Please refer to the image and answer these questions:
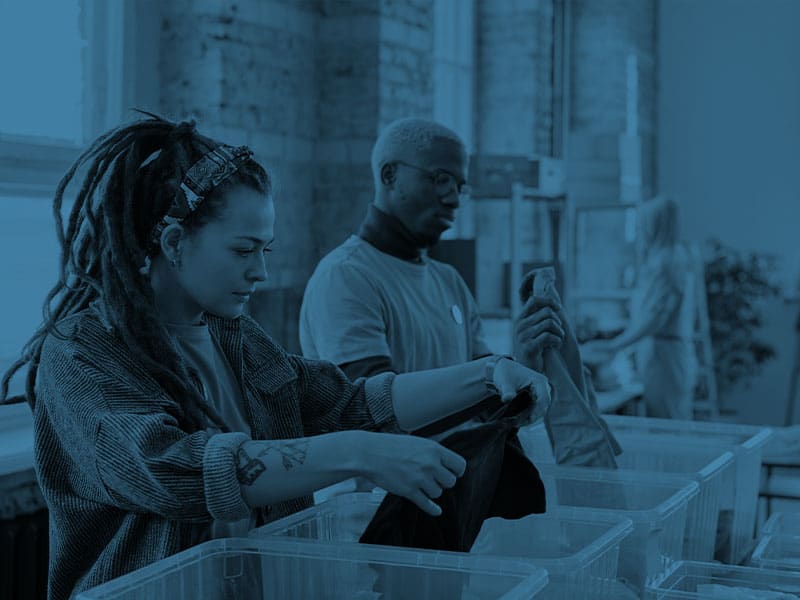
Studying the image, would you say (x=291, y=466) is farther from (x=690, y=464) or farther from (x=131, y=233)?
(x=690, y=464)

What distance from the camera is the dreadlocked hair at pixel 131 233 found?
1.49 metres

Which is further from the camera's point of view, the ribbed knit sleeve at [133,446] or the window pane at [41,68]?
the window pane at [41,68]

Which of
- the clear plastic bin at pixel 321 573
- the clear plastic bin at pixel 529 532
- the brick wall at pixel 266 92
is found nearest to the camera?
the clear plastic bin at pixel 321 573

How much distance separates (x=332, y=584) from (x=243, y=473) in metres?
0.19

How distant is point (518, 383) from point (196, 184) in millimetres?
604

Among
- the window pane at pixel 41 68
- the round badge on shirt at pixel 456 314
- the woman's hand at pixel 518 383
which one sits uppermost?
the window pane at pixel 41 68

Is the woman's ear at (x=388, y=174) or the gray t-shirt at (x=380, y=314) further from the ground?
the woman's ear at (x=388, y=174)

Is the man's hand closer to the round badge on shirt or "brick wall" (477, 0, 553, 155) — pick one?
the round badge on shirt

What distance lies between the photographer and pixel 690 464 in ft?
7.04

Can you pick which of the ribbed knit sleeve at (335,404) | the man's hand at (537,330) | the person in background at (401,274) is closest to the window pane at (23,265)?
the person in background at (401,274)

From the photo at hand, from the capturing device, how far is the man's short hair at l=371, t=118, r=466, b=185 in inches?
103

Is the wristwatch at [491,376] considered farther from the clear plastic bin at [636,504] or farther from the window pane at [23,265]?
the window pane at [23,265]

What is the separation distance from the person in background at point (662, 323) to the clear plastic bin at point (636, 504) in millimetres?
3582

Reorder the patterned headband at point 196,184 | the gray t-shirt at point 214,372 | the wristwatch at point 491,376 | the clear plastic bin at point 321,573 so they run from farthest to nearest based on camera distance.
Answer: the wristwatch at point 491,376 < the gray t-shirt at point 214,372 < the patterned headband at point 196,184 < the clear plastic bin at point 321,573
